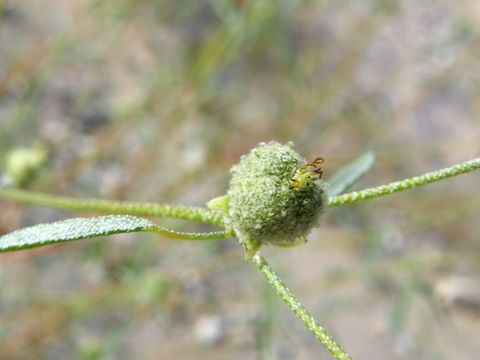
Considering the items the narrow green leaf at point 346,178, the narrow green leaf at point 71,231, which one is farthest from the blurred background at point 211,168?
the narrow green leaf at point 71,231

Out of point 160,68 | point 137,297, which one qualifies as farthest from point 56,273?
point 160,68

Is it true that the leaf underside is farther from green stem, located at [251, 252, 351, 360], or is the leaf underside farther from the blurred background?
the blurred background

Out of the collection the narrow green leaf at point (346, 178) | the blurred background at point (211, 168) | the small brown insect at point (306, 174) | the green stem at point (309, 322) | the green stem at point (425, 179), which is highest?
the blurred background at point (211, 168)

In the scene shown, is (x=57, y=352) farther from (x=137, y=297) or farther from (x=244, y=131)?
(x=244, y=131)

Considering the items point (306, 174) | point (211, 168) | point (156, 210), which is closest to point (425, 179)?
point (306, 174)

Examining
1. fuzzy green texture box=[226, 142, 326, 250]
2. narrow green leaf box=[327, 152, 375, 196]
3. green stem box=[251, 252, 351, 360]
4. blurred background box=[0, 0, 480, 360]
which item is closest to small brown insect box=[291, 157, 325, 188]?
fuzzy green texture box=[226, 142, 326, 250]

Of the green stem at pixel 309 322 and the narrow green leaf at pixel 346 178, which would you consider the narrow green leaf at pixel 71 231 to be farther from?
the narrow green leaf at pixel 346 178
